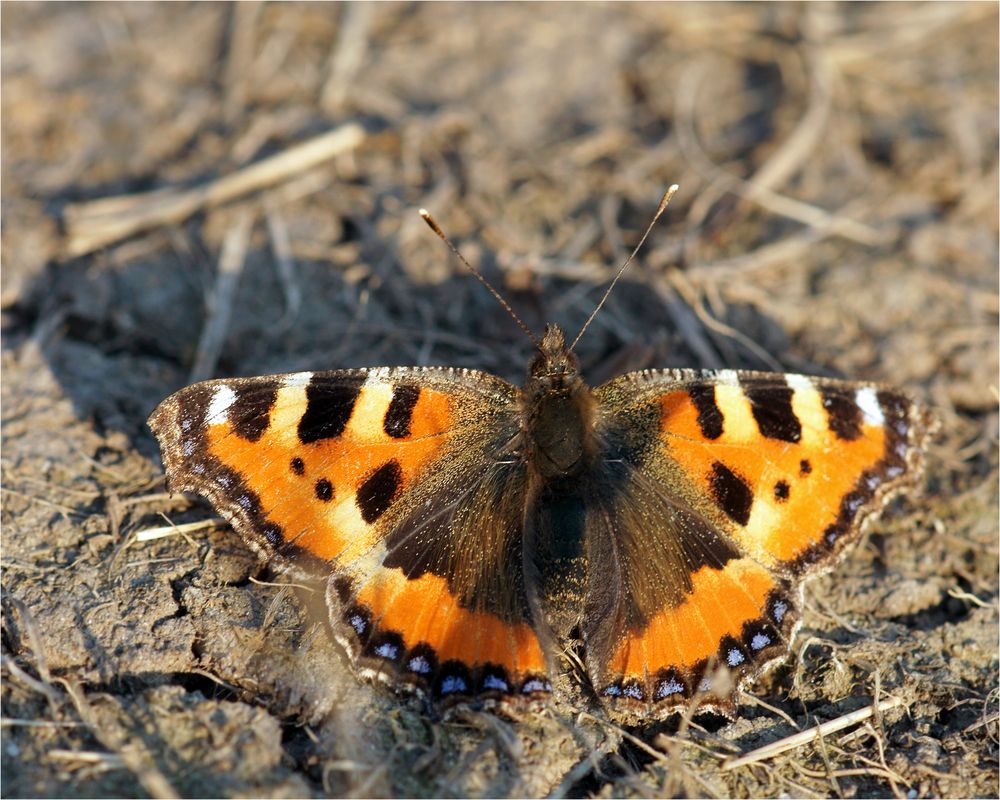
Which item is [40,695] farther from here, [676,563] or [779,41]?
[779,41]

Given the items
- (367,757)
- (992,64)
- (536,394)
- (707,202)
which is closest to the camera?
(367,757)

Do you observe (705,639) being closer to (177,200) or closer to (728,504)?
(728,504)

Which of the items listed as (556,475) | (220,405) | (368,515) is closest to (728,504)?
(556,475)

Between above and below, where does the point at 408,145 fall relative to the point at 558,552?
above

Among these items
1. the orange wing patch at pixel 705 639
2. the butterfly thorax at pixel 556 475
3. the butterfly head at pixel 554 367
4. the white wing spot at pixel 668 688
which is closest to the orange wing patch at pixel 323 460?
the butterfly thorax at pixel 556 475

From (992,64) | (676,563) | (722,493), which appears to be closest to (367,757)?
(676,563)

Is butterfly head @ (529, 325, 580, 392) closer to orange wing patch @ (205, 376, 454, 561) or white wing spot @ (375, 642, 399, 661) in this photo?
orange wing patch @ (205, 376, 454, 561)

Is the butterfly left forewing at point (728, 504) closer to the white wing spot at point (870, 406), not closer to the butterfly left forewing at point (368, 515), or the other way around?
the white wing spot at point (870, 406)

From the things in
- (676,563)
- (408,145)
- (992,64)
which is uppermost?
(992,64)
